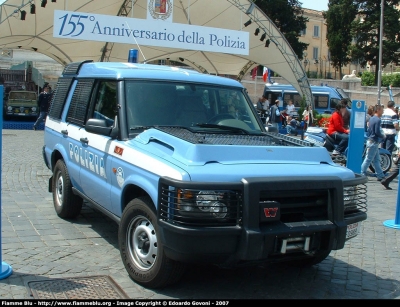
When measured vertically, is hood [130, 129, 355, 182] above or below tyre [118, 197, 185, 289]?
above

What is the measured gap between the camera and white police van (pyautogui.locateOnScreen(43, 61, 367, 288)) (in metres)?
4.07

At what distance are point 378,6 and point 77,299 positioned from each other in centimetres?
5377

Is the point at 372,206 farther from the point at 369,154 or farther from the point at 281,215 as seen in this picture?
the point at 281,215

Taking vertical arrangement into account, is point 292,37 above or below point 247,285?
above

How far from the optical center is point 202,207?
4051mm

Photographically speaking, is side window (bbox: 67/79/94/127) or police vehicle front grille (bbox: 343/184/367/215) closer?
police vehicle front grille (bbox: 343/184/367/215)

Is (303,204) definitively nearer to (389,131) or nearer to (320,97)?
(389,131)

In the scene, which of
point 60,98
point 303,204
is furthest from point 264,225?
point 60,98

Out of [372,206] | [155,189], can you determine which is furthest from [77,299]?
[372,206]

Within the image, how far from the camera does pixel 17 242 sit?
603 centimetres

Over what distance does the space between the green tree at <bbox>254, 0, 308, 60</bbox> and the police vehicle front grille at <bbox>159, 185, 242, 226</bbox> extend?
2020 inches

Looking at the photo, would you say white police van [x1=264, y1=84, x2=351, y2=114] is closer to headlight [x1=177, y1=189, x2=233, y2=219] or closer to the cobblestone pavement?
the cobblestone pavement

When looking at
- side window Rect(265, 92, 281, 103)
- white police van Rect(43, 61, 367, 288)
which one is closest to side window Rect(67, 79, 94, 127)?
white police van Rect(43, 61, 367, 288)

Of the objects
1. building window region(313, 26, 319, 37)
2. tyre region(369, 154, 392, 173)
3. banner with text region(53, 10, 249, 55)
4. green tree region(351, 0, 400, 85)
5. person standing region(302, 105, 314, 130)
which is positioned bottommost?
tyre region(369, 154, 392, 173)
